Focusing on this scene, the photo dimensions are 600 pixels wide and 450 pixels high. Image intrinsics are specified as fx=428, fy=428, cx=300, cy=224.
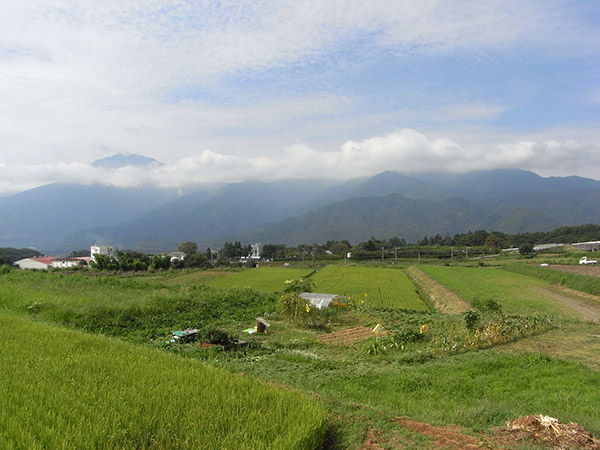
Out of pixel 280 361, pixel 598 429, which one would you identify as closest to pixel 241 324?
pixel 280 361

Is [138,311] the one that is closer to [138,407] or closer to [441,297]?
[138,407]

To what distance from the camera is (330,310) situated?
19375 millimetres

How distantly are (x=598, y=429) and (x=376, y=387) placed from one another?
3.82 m

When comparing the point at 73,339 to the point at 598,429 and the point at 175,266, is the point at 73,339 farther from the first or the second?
the point at 175,266

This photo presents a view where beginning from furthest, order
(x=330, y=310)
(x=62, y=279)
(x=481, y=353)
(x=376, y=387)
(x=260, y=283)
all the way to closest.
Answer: (x=260, y=283) < (x=62, y=279) < (x=330, y=310) < (x=481, y=353) < (x=376, y=387)

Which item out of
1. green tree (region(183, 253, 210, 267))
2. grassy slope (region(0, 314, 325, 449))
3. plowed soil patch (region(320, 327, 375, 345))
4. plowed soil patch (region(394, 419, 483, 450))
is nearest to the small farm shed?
plowed soil patch (region(320, 327, 375, 345))

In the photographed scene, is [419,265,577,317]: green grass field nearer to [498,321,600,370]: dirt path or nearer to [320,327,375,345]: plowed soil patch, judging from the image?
A: [498,321,600,370]: dirt path

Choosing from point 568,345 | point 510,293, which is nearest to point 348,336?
point 568,345

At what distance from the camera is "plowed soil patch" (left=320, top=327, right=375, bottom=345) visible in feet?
48.9

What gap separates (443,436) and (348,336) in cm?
1090

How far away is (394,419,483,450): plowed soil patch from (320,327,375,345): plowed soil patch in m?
Answer: 9.02

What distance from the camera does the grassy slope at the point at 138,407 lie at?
4.31 metres

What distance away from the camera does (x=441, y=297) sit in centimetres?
3091

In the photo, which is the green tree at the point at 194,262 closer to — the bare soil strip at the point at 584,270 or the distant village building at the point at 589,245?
the bare soil strip at the point at 584,270
